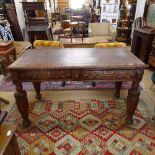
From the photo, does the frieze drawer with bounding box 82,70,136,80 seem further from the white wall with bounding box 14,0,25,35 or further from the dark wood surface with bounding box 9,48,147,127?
the white wall with bounding box 14,0,25,35

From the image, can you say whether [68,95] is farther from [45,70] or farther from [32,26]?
[32,26]

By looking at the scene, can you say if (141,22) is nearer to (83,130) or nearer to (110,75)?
(110,75)

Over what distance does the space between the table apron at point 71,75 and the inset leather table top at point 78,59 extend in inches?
2.5

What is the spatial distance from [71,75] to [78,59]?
0.22 meters

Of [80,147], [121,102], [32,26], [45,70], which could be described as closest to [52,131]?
[80,147]

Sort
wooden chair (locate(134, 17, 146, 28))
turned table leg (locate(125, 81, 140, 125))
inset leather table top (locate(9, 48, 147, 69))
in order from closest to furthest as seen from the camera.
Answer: inset leather table top (locate(9, 48, 147, 69)) → turned table leg (locate(125, 81, 140, 125)) → wooden chair (locate(134, 17, 146, 28))

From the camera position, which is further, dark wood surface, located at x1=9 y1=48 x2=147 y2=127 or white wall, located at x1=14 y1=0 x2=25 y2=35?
white wall, located at x1=14 y1=0 x2=25 y2=35

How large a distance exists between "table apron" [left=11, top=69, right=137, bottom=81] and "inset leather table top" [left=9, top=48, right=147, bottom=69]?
0.06 metres

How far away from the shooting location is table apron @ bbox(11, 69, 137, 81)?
5.23 ft

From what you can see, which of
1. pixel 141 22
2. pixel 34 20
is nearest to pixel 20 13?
pixel 34 20

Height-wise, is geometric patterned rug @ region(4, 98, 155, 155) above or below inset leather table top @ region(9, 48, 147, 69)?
below

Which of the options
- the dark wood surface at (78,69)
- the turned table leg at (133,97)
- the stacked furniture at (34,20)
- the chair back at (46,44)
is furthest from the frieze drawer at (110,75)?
the stacked furniture at (34,20)

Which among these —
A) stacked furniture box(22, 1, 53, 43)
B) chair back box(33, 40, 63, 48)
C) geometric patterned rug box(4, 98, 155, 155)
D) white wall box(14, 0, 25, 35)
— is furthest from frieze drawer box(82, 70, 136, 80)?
white wall box(14, 0, 25, 35)

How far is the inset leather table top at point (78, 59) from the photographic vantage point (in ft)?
5.07
